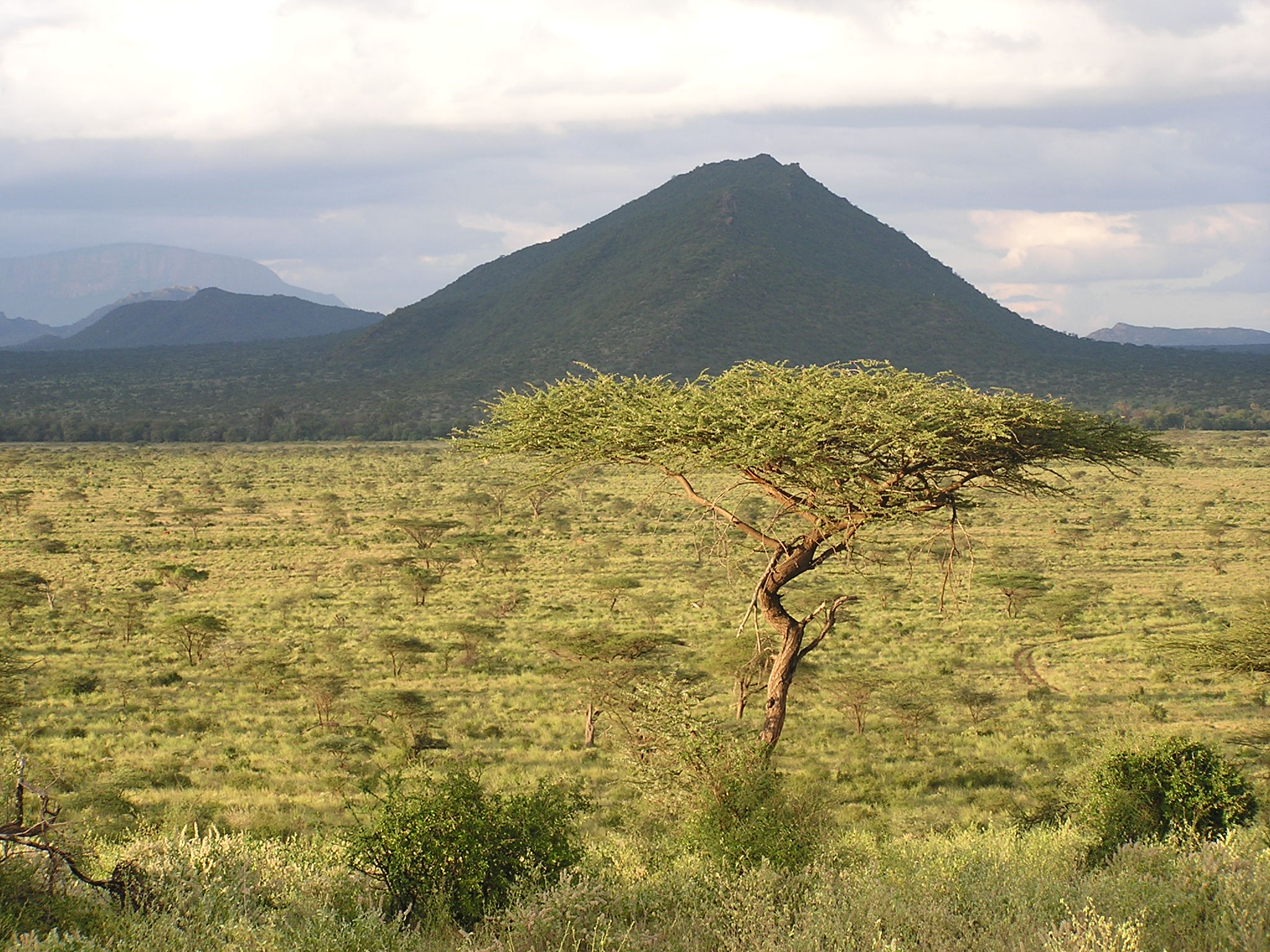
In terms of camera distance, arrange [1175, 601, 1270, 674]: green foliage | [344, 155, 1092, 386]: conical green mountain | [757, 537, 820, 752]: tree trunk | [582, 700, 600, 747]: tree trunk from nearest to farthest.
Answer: [757, 537, 820, 752]: tree trunk → [1175, 601, 1270, 674]: green foliage → [582, 700, 600, 747]: tree trunk → [344, 155, 1092, 386]: conical green mountain

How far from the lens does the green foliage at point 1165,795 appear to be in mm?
10102

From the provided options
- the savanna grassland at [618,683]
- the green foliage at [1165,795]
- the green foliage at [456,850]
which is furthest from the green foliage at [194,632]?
the green foliage at [1165,795]

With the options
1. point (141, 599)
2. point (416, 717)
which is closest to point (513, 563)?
point (141, 599)

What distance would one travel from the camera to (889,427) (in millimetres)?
9180

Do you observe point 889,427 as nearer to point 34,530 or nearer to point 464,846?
point 464,846

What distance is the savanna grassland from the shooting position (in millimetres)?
7207

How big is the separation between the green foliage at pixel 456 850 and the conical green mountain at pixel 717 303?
103 m

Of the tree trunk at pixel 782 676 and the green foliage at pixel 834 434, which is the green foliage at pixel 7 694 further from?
the tree trunk at pixel 782 676

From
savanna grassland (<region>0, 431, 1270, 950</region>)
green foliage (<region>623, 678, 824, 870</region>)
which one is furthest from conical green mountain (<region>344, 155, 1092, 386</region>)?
green foliage (<region>623, 678, 824, 870</region>)

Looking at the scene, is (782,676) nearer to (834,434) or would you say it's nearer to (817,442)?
(817,442)

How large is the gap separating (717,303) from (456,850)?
12687cm

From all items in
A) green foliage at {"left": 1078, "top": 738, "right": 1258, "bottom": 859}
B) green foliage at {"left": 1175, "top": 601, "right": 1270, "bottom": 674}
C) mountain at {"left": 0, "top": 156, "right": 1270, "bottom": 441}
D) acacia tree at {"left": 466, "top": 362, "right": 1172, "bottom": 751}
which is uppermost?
mountain at {"left": 0, "top": 156, "right": 1270, "bottom": 441}

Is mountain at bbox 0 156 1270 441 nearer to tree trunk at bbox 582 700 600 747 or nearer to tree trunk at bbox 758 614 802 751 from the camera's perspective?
tree trunk at bbox 582 700 600 747

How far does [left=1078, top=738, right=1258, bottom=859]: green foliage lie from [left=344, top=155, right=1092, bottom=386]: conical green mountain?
10002 cm
